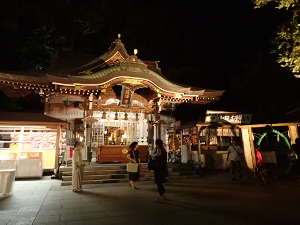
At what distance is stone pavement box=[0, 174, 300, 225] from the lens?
5.03m

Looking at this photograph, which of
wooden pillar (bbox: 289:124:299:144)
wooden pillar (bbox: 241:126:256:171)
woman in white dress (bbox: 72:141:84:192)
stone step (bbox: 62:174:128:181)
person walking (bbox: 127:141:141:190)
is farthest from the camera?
wooden pillar (bbox: 241:126:256:171)

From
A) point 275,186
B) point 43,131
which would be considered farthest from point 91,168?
point 275,186

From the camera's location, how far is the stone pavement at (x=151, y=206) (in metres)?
5.03

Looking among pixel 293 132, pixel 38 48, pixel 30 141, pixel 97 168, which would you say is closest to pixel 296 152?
pixel 293 132

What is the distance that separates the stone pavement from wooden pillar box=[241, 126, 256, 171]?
3523 millimetres

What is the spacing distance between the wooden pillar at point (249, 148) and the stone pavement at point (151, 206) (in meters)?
3.52

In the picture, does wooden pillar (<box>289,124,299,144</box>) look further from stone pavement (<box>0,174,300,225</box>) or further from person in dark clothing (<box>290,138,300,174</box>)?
stone pavement (<box>0,174,300,225</box>)

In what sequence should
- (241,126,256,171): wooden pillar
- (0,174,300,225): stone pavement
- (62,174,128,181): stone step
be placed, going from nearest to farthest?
(0,174,300,225): stone pavement, (62,174,128,181): stone step, (241,126,256,171): wooden pillar

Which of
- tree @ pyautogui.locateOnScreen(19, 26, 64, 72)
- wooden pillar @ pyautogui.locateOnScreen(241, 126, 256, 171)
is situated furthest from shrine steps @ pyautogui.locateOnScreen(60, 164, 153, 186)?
tree @ pyautogui.locateOnScreen(19, 26, 64, 72)

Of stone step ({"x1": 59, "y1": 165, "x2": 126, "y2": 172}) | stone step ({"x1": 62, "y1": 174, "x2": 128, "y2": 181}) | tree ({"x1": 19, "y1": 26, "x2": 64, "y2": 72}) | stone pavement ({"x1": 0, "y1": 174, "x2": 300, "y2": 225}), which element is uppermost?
tree ({"x1": 19, "y1": 26, "x2": 64, "y2": 72})

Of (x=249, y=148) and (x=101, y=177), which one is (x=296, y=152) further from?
(x=101, y=177)

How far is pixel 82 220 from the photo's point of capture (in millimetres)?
5031

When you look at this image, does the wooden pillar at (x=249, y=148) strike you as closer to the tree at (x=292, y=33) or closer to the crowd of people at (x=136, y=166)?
the tree at (x=292, y=33)

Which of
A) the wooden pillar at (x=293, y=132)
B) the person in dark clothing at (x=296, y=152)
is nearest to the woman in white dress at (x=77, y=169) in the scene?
the person in dark clothing at (x=296, y=152)
